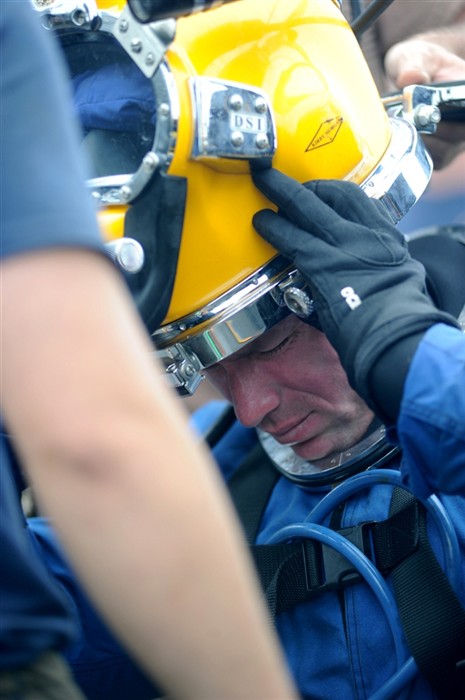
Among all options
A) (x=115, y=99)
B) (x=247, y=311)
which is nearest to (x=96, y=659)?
(x=247, y=311)

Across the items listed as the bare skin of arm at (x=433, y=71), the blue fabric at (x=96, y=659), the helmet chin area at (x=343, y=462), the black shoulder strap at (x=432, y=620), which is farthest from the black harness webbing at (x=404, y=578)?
the bare skin of arm at (x=433, y=71)

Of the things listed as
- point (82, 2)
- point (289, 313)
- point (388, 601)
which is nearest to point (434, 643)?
point (388, 601)

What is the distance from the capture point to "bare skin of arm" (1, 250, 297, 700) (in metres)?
0.55

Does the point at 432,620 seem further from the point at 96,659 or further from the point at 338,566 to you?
the point at 96,659

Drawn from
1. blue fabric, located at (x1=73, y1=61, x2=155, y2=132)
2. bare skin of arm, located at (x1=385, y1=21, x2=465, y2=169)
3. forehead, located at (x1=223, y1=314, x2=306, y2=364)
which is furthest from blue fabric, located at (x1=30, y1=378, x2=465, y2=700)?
bare skin of arm, located at (x1=385, y1=21, x2=465, y2=169)

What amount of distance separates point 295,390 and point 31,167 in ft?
3.12

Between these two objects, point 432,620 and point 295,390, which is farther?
point 295,390

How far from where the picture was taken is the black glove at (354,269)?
1.04 meters

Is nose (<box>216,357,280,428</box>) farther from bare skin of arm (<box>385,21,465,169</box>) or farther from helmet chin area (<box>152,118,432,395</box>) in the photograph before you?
bare skin of arm (<box>385,21,465,169</box>)

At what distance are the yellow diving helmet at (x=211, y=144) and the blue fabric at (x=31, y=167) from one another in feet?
1.61

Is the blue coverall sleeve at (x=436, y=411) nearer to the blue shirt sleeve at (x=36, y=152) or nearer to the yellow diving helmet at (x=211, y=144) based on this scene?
the yellow diving helmet at (x=211, y=144)

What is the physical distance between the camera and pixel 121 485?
1.83 ft

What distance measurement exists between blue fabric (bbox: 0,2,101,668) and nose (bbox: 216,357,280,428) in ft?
2.68

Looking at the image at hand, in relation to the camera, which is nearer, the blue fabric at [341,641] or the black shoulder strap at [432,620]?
the black shoulder strap at [432,620]
